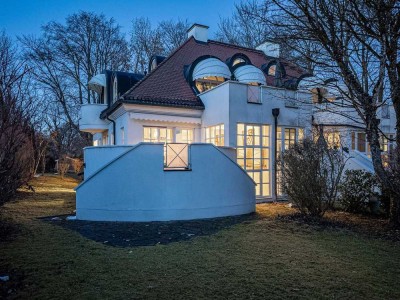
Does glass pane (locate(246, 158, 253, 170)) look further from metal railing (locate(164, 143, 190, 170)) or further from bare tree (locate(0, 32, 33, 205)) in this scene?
bare tree (locate(0, 32, 33, 205))

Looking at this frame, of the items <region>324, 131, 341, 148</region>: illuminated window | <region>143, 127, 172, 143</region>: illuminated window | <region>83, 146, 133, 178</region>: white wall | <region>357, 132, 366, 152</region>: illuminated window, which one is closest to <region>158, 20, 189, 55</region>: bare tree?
<region>143, 127, 172, 143</region>: illuminated window

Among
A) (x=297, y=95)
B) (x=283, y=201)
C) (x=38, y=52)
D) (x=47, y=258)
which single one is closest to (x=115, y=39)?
(x=38, y=52)

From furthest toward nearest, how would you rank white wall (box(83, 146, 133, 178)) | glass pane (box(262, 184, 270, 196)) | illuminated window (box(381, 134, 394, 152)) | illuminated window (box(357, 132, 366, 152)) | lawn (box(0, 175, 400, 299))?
illuminated window (box(357, 132, 366, 152)) < glass pane (box(262, 184, 270, 196)) < white wall (box(83, 146, 133, 178)) < illuminated window (box(381, 134, 394, 152)) < lawn (box(0, 175, 400, 299))

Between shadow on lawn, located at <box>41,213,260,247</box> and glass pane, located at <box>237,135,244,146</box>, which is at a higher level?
glass pane, located at <box>237,135,244,146</box>

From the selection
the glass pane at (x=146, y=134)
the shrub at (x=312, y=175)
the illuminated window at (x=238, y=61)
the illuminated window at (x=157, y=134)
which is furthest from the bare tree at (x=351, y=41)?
the illuminated window at (x=238, y=61)

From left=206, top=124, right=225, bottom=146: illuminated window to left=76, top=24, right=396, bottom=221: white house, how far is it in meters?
0.05

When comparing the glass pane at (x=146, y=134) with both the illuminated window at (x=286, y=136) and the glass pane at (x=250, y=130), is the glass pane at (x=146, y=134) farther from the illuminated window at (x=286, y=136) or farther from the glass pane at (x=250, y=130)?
the illuminated window at (x=286, y=136)

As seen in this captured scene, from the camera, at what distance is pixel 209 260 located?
5.63 metres

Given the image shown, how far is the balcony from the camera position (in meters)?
19.1

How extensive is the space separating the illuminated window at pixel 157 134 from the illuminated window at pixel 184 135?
1.44 ft

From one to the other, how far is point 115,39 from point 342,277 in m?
32.1

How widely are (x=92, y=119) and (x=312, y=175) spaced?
15128mm

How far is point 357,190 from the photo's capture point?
10867 millimetres

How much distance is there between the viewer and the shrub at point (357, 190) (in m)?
10.6
